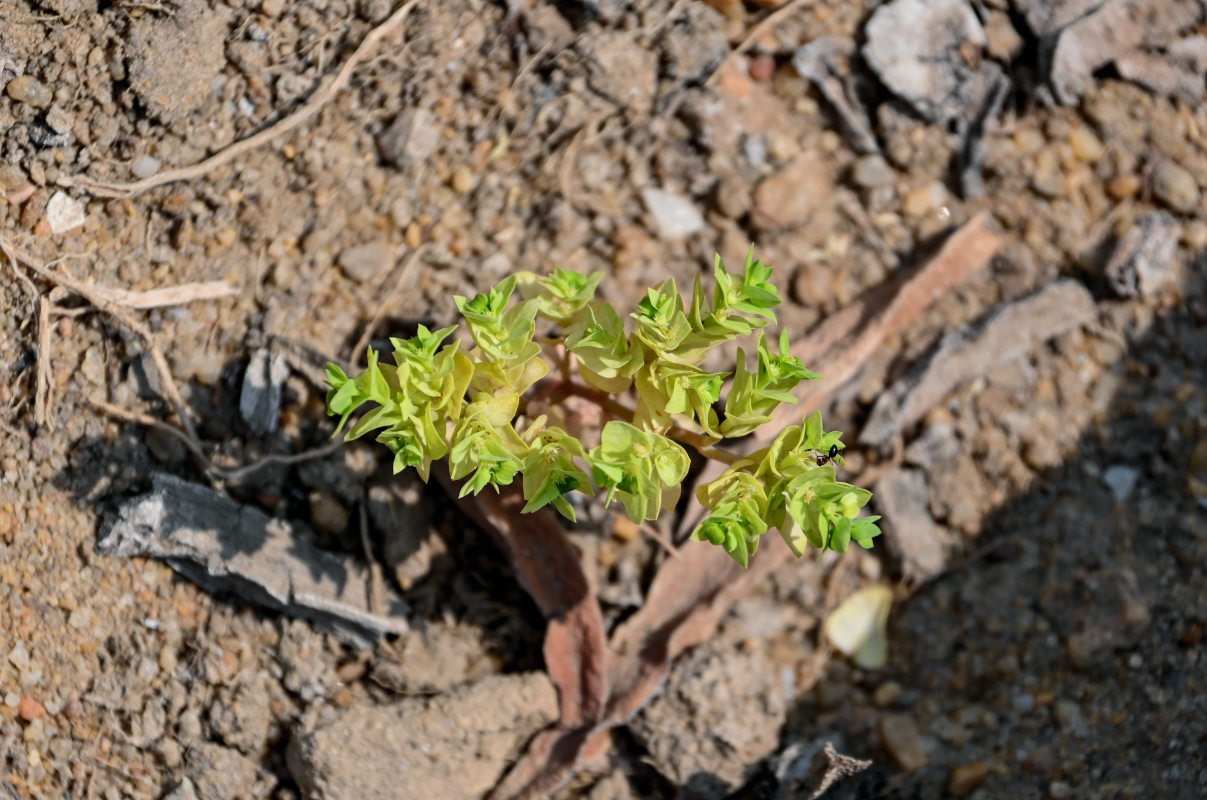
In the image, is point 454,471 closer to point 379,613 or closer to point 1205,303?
point 379,613

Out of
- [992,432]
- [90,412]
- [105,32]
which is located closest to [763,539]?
[992,432]

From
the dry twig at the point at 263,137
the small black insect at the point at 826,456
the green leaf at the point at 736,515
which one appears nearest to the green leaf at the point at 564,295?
the green leaf at the point at 736,515

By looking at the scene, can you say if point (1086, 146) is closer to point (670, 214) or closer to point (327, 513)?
point (670, 214)

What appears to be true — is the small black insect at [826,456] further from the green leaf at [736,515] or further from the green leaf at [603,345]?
the green leaf at [603,345]

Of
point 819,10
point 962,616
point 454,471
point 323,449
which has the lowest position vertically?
point 962,616

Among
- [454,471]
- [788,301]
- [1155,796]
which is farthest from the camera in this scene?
[788,301]

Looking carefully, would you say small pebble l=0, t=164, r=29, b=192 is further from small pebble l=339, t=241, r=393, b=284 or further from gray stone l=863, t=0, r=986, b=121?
gray stone l=863, t=0, r=986, b=121

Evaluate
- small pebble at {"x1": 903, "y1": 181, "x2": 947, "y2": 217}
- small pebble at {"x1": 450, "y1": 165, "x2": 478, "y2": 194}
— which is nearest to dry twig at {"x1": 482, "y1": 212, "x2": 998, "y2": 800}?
small pebble at {"x1": 903, "y1": 181, "x2": 947, "y2": 217}

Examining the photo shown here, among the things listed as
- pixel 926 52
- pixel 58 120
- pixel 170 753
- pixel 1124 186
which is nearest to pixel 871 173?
pixel 926 52
